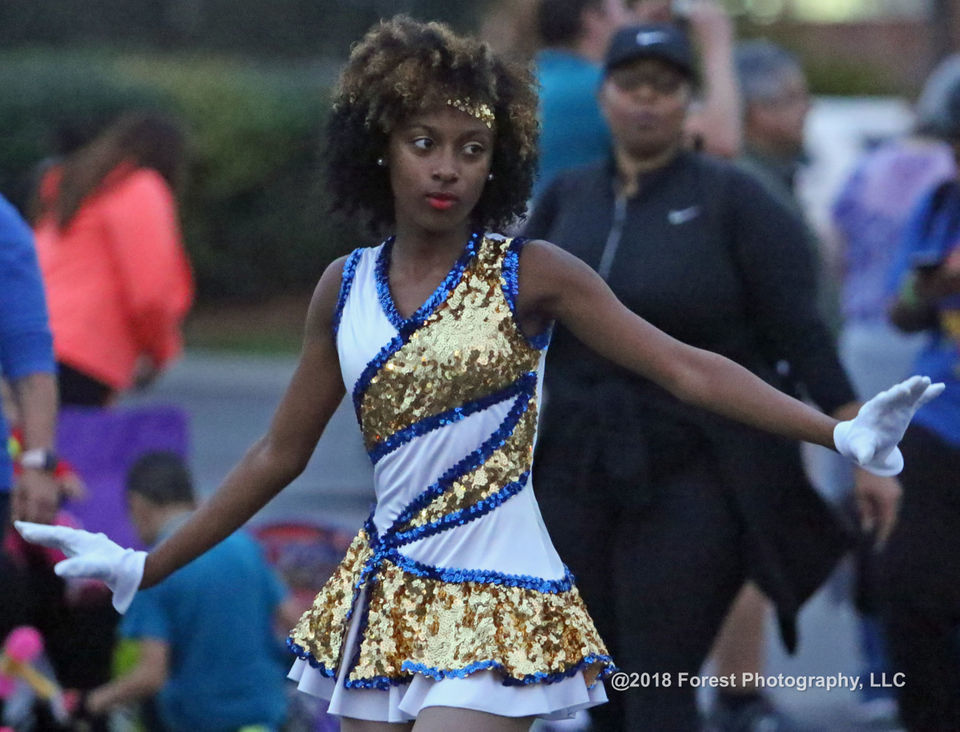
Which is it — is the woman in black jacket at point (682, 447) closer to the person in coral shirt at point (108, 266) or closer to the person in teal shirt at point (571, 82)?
the person in teal shirt at point (571, 82)

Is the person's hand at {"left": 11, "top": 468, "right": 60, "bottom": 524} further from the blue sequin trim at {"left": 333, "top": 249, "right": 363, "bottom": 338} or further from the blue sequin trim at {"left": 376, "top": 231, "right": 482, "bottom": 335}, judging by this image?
the blue sequin trim at {"left": 376, "top": 231, "right": 482, "bottom": 335}

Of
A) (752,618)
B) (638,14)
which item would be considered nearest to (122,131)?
(638,14)

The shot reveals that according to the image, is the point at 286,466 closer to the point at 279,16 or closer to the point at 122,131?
the point at 122,131

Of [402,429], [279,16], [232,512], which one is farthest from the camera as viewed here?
[279,16]

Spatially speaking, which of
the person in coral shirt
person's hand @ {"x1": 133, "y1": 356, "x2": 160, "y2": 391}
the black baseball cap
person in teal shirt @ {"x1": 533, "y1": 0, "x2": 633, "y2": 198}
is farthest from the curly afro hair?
person's hand @ {"x1": 133, "y1": 356, "x2": 160, "y2": 391}

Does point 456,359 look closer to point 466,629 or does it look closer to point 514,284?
point 514,284

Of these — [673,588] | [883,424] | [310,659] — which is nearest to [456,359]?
[310,659]

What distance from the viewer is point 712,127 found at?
231 inches

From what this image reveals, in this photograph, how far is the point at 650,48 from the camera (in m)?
4.75

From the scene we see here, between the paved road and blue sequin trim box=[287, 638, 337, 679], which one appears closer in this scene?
blue sequin trim box=[287, 638, 337, 679]

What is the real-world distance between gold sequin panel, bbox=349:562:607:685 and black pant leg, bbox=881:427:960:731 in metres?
2.01

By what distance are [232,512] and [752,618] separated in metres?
2.94

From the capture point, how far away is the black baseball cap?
4.75 m

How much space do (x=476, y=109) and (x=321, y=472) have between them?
926 centimetres
